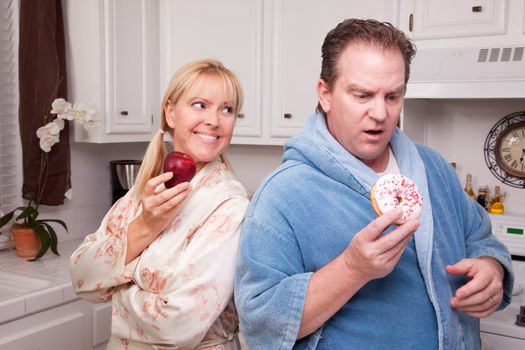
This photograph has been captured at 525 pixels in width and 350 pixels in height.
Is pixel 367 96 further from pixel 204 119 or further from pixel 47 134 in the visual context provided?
pixel 47 134

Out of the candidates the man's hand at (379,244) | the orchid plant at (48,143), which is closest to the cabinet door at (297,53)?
the orchid plant at (48,143)

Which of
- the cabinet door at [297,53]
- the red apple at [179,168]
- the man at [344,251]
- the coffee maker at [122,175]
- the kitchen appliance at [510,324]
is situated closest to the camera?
the man at [344,251]

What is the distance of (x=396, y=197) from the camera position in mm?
1000

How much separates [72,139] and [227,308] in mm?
1820

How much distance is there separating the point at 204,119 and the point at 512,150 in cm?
166

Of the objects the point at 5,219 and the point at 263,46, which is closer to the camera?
the point at 5,219

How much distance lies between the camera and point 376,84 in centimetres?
105

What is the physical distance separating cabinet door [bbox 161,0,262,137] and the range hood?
908 millimetres

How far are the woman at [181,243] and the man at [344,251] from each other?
0.39 feet

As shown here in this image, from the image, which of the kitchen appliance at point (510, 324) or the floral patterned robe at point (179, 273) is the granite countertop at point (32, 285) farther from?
the kitchen appliance at point (510, 324)

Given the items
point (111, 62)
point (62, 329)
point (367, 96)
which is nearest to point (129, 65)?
point (111, 62)

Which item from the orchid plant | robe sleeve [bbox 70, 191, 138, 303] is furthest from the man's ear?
the orchid plant

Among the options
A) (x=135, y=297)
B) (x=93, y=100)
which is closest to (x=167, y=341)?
(x=135, y=297)

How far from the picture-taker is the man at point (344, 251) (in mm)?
1027
